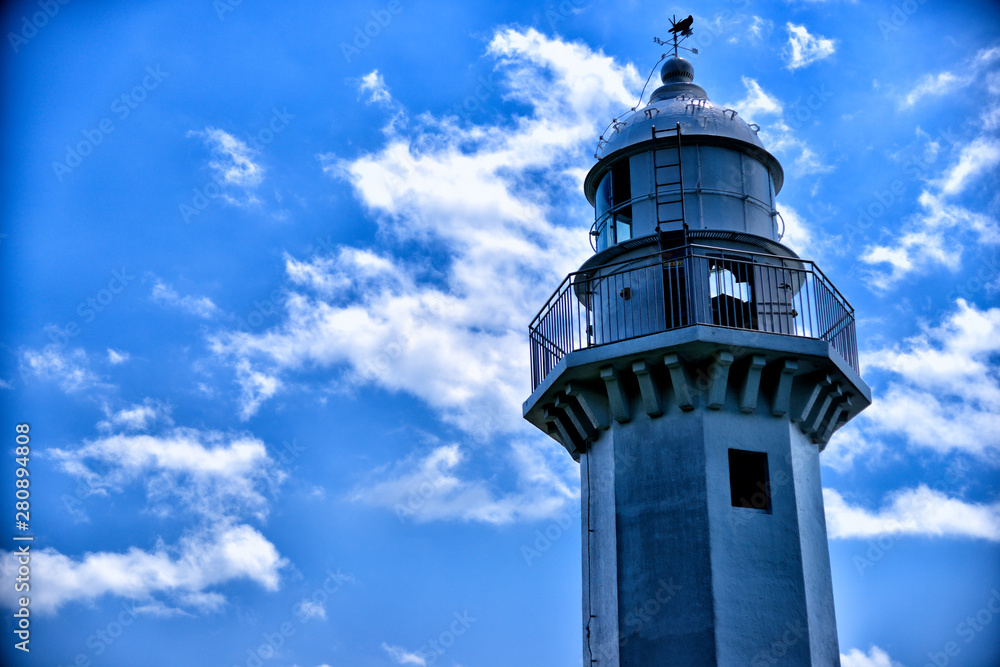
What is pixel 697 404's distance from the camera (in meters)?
16.7

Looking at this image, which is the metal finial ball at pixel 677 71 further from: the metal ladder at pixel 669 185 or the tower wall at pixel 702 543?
the tower wall at pixel 702 543

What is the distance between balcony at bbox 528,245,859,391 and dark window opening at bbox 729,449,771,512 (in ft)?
6.70

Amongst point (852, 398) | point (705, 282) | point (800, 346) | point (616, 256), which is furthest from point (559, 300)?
point (852, 398)

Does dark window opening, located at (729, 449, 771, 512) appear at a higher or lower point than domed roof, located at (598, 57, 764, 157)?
lower

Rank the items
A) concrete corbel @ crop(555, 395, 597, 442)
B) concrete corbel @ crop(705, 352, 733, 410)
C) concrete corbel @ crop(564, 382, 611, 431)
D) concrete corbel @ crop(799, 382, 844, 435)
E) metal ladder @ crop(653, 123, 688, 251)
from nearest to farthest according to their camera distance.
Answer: concrete corbel @ crop(705, 352, 733, 410) < concrete corbel @ crop(799, 382, 844, 435) < concrete corbel @ crop(564, 382, 611, 431) < metal ladder @ crop(653, 123, 688, 251) < concrete corbel @ crop(555, 395, 597, 442)

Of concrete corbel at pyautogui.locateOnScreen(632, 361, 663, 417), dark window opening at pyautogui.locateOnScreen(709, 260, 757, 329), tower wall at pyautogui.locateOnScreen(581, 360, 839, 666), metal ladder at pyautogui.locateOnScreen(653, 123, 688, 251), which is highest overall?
metal ladder at pyautogui.locateOnScreen(653, 123, 688, 251)

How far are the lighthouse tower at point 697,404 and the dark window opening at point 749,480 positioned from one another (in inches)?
1.4

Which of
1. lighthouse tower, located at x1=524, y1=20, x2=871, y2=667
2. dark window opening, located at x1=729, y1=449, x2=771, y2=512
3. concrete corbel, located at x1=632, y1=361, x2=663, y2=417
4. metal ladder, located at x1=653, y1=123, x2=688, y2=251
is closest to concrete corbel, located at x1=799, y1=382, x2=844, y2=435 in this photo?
lighthouse tower, located at x1=524, y1=20, x2=871, y2=667

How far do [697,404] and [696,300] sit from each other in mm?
1682

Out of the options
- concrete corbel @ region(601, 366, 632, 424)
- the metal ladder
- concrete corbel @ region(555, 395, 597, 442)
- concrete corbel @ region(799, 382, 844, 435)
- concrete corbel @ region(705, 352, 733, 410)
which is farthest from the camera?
concrete corbel @ region(555, 395, 597, 442)

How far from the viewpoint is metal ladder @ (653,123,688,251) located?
57.7 ft

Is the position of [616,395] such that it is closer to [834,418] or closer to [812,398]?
[812,398]

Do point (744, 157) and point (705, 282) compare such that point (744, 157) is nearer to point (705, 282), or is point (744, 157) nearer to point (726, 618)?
point (705, 282)

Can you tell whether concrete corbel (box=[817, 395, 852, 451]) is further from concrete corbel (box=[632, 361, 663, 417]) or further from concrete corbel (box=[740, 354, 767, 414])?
concrete corbel (box=[632, 361, 663, 417])
